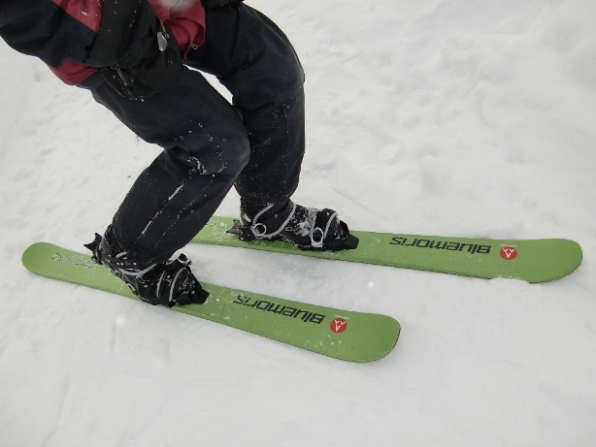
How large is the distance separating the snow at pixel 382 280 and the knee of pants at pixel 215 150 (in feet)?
2.11

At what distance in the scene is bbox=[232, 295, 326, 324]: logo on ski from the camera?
1804mm

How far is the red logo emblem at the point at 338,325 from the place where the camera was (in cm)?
173

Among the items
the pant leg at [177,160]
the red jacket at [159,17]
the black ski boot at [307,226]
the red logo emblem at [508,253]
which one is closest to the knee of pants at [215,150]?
the pant leg at [177,160]

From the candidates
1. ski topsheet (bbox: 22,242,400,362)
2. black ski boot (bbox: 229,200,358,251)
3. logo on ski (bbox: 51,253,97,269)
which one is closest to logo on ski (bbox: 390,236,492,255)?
black ski boot (bbox: 229,200,358,251)

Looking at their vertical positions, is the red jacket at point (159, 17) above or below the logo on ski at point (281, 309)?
above

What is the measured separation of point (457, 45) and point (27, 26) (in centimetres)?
204

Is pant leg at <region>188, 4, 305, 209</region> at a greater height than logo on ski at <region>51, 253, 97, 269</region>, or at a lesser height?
greater

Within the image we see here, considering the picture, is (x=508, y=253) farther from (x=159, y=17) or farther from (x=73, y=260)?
(x=73, y=260)

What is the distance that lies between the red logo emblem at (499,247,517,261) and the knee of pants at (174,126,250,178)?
956 mm

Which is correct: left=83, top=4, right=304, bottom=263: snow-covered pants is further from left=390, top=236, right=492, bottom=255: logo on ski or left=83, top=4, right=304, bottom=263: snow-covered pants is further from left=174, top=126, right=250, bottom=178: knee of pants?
left=390, top=236, right=492, bottom=255: logo on ski

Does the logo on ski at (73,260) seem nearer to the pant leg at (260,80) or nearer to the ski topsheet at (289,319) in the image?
the ski topsheet at (289,319)

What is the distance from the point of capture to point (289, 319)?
1827mm

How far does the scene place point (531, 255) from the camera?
173cm

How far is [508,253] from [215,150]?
1.07 meters
